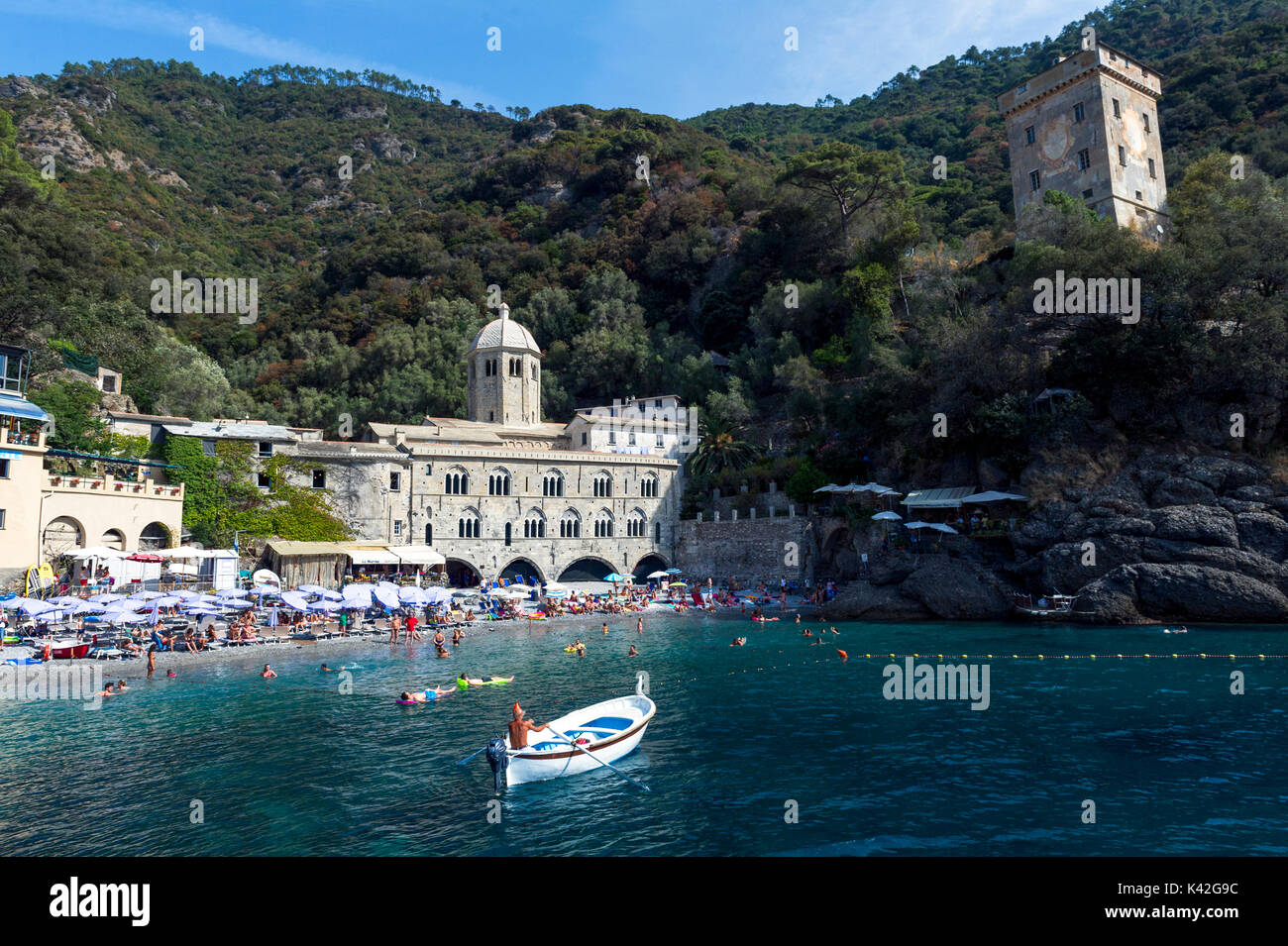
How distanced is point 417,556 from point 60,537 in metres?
14.7

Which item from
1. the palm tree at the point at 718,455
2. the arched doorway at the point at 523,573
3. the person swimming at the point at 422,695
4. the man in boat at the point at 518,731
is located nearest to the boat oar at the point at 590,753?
the man in boat at the point at 518,731

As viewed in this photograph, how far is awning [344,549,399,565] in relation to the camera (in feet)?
123

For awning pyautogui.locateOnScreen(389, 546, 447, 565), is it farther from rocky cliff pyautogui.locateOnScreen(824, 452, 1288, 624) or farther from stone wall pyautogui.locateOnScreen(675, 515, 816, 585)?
rocky cliff pyautogui.locateOnScreen(824, 452, 1288, 624)

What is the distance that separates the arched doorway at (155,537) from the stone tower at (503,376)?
75.9 feet

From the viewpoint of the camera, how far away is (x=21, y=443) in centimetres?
2984

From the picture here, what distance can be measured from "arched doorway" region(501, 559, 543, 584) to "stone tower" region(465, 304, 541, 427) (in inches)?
463

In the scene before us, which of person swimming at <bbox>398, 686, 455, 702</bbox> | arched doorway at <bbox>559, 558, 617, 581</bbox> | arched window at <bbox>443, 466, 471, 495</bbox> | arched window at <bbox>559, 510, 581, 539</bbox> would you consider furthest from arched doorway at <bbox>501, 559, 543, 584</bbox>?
person swimming at <bbox>398, 686, 455, 702</bbox>

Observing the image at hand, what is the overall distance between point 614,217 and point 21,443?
64.7 m

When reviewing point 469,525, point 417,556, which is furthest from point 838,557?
point 417,556

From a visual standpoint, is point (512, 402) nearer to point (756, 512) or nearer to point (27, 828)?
point (756, 512)

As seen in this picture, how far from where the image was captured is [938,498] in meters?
38.9

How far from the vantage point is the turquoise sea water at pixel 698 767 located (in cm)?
1166

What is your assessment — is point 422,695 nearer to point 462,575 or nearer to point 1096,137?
point 462,575
